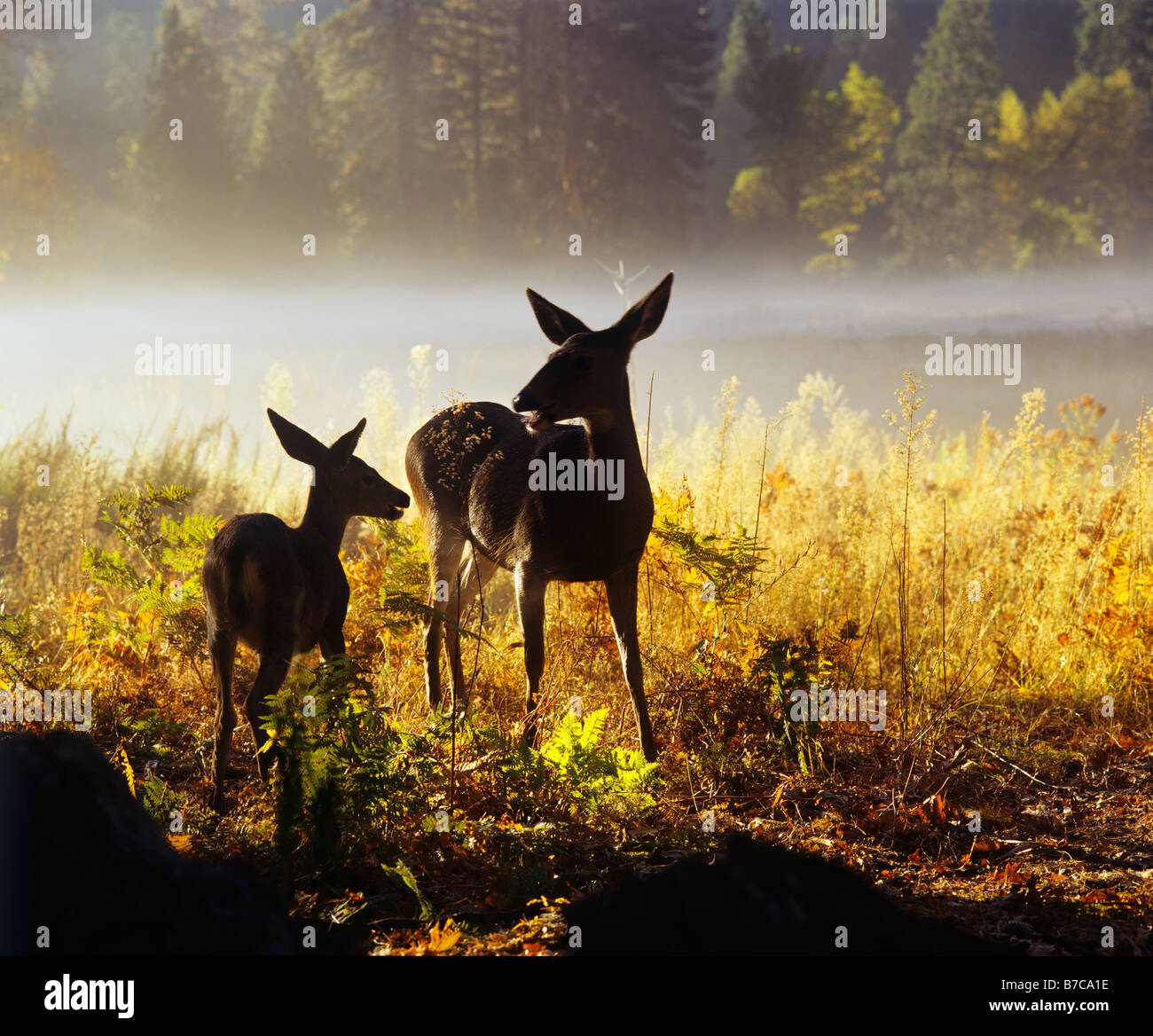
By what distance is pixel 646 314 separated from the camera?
16.9ft

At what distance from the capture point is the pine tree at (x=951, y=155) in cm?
4578

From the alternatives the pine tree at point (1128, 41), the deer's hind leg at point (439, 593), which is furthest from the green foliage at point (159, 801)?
the pine tree at point (1128, 41)

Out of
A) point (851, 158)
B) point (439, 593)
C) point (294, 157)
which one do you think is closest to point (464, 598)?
point (439, 593)

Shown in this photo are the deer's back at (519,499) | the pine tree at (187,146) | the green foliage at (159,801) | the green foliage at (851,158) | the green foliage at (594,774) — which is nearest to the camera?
the green foliage at (159,801)

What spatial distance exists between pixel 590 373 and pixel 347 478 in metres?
1.57

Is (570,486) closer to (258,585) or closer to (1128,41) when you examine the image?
(258,585)

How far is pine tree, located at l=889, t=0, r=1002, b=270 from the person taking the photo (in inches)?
1802

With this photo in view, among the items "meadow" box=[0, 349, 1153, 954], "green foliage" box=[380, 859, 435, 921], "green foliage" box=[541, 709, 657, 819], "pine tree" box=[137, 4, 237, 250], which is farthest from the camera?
"pine tree" box=[137, 4, 237, 250]

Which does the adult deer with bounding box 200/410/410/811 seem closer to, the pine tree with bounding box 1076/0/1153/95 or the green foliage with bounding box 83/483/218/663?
the green foliage with bounding box 83/483/218/663

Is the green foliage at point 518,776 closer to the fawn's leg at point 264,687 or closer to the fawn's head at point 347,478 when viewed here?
the fawn's leg at point 264,687

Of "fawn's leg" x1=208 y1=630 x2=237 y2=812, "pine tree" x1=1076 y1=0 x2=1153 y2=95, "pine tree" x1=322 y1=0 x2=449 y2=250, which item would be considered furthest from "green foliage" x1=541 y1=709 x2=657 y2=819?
"pine tree" x1=1076 y1=0 x2=1153 y2=95

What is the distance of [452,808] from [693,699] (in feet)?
5.49

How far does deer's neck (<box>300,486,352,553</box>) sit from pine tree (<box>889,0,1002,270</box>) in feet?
149
